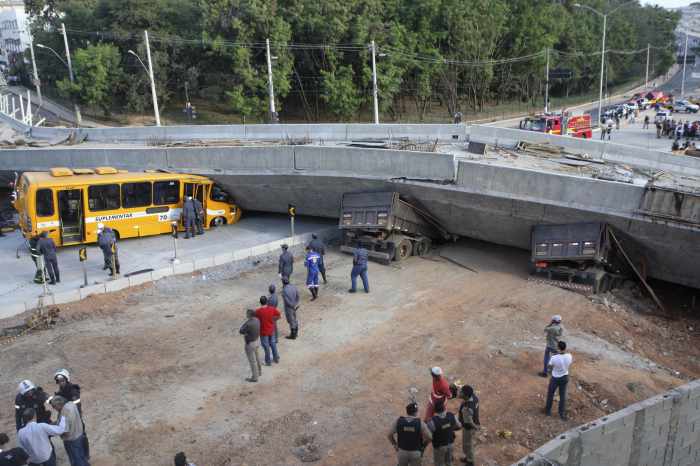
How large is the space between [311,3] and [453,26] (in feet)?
49.4

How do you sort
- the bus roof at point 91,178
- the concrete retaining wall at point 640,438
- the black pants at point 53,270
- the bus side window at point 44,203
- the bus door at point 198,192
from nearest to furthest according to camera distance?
the concrete retaining wall at point 640,438 → the black pants at point 53,270 → the bus side window at point 44,203 → the bus roof at point 91,178 → the bus door at point 198,192

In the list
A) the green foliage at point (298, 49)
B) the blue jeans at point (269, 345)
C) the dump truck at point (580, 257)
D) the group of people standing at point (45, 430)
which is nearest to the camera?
the group of people standing at point (45, 430)

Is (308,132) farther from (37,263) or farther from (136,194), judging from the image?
(37,263)

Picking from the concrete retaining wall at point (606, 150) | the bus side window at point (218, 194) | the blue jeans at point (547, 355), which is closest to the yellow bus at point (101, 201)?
the bus side window at point (218, 194)

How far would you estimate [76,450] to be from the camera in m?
8.48

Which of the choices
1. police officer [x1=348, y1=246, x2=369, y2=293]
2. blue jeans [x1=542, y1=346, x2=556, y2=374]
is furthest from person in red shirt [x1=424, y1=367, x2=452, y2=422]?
police officer [x1=348, y1=246, x2=369, y2=293]

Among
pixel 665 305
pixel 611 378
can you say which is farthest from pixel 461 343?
pixel 665 305

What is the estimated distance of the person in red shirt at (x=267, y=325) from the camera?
1143 centimetres

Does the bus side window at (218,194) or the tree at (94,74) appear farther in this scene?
the tree at (94,74)


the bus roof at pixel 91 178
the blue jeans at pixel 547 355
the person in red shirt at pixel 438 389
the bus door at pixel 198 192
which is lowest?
the blue jeans at pixel 547 355

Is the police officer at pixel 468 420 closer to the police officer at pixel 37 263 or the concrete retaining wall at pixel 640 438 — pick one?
the concrete retaining wall at pixel 640 438

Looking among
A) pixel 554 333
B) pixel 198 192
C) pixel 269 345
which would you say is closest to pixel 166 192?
pixel 198 192

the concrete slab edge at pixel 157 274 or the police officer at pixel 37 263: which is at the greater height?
the police officer at pixel 37 263

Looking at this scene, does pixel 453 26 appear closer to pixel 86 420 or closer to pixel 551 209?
pixel 551 209
